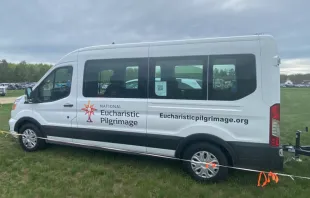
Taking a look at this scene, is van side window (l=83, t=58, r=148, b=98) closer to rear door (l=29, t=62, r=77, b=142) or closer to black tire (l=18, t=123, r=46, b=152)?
rear door (l=29, t=62, r=77, b=142)

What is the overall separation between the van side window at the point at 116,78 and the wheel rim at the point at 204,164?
1475 mm

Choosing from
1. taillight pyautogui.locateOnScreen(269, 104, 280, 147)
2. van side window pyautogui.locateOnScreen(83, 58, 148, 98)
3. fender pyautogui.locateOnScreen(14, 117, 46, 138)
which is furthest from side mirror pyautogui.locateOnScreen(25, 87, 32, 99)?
taillight pyautogui.locateOnScreen(269, 104, 280, 147)

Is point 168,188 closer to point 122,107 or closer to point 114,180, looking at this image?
point 114,180

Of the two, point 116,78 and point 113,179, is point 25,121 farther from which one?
point 113,179

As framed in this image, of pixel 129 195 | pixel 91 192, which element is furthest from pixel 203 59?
pixel 91 192

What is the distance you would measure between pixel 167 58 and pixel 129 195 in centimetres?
242

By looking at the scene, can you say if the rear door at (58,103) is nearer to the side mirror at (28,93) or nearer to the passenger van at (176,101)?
the passenger van at (176,101)

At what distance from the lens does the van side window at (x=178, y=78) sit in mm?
4466

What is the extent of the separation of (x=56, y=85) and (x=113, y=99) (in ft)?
5.18

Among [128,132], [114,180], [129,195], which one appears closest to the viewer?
[129,195]

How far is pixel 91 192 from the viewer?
13.3 ft

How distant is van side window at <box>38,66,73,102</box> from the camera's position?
5699mm

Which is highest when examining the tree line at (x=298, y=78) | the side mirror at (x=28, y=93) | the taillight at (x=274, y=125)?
the tree line at (x=298, y=78)

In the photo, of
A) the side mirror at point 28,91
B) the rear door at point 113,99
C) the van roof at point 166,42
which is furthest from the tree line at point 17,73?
the rear door at point 113,99
